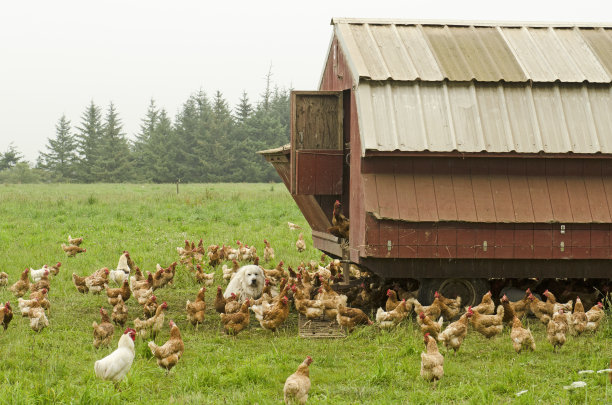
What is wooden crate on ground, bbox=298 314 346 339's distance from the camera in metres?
10.0

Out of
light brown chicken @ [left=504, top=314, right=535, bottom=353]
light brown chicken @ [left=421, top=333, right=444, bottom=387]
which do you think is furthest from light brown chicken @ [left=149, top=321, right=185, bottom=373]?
light brown chicken @ [left=504, top=314, right=535, bottom=353]

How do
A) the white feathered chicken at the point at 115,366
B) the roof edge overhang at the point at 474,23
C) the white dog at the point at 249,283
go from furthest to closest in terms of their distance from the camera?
1. the white dog at the point at 249,283
2. the roof edge overhang at the point at 474,23
3. the white feathered chicken at the point at 115,366

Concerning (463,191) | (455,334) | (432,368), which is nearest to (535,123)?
(463,191)

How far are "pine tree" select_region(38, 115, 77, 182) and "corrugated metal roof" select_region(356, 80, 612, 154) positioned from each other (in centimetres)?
7334

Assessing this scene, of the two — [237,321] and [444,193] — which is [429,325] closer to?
[444,193]

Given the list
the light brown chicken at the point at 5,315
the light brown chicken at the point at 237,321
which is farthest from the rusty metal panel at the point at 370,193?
the light brown chicken at the point at 5,315

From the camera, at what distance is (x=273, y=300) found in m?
11.2

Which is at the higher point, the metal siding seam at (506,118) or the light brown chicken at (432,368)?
the metal siding seam at (506,118)

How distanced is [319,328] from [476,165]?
346cm

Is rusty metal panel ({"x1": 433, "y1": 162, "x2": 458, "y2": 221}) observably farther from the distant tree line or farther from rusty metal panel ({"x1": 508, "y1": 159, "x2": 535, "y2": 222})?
the distant tree line

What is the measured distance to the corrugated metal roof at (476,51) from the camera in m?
10.7

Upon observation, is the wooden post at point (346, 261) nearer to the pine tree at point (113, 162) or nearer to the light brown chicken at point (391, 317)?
the light brown chicken at point (391, 317)

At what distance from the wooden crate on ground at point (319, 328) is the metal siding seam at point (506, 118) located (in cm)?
372

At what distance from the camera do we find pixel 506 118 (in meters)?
10.4
